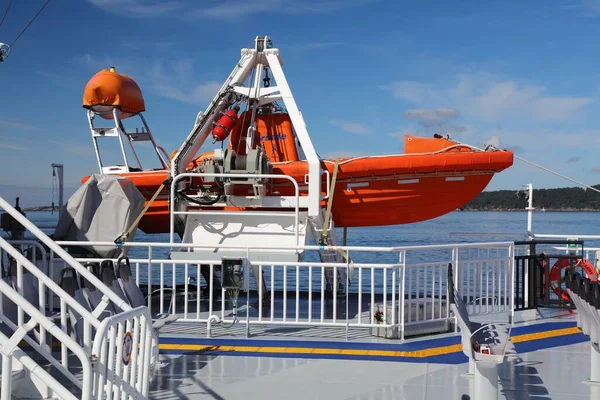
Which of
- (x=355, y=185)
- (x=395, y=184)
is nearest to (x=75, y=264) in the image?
(x=355, y=185)

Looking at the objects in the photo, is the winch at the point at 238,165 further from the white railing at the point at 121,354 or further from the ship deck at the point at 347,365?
the white railing at the point at 121,354

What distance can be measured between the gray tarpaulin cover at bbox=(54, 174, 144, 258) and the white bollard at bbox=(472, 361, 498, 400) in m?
4.77

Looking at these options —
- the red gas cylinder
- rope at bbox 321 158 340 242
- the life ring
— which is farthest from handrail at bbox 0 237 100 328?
the life ring

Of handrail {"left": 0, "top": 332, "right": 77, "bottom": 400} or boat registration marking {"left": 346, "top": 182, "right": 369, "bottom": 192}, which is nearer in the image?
handrail {"left": 0, "top": 332, "right": 77, "bottom": 400}

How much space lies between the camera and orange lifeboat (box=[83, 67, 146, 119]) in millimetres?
10000

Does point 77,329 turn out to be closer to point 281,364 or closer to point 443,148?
point 281,364

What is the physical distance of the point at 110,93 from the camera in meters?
10.0

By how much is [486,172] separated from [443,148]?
72 centimetres

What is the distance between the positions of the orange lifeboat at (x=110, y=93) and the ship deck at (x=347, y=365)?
462 centimetres

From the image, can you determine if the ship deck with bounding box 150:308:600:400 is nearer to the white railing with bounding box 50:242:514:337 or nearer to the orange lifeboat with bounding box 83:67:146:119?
the white railing with bounding box 50:242:514:337

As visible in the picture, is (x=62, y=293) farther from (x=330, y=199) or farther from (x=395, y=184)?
(x=395, y=184)

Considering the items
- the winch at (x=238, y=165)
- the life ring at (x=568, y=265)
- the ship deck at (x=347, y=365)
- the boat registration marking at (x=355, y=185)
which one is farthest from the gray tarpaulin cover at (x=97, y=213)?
the life ring at (x=568, y=265)

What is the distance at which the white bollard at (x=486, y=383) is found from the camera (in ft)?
12.8

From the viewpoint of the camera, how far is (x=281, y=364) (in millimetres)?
5422
